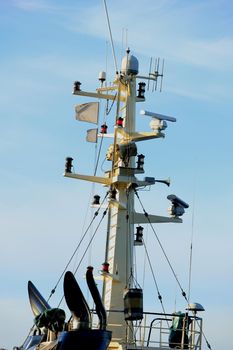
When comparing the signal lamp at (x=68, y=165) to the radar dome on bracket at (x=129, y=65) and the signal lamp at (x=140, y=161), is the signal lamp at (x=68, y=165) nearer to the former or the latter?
the signal lamp at (x=140, y=161)

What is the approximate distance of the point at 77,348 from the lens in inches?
1610

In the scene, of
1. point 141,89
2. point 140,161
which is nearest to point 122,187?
point 140,161

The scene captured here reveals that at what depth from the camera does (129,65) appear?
172 feet

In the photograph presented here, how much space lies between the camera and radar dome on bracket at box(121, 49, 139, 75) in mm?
52500

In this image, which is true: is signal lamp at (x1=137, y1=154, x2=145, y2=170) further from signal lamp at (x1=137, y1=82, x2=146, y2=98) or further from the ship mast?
signal lamp at (x1=137, y1=82, x2=146, y2=98)

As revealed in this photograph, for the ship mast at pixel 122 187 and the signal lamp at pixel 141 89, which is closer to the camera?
the ship mast at pixel 122 187

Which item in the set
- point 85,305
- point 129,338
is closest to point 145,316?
point 129,338

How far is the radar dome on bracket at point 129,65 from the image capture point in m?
52.5

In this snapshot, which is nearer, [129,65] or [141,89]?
[141,89]

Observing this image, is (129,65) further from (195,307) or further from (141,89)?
(195,307)

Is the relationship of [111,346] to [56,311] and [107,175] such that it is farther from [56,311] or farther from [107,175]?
[107,175]

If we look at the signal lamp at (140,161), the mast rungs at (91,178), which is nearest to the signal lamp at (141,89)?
the signal lamp at (140,161)

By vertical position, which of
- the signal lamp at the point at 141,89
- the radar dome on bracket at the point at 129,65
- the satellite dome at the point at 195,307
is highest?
the radar dome on bracket at the point at 129,65

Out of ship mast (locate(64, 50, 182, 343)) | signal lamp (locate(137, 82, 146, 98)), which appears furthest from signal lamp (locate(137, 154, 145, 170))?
signal lamp (locate(137, 82, 146, 98))
